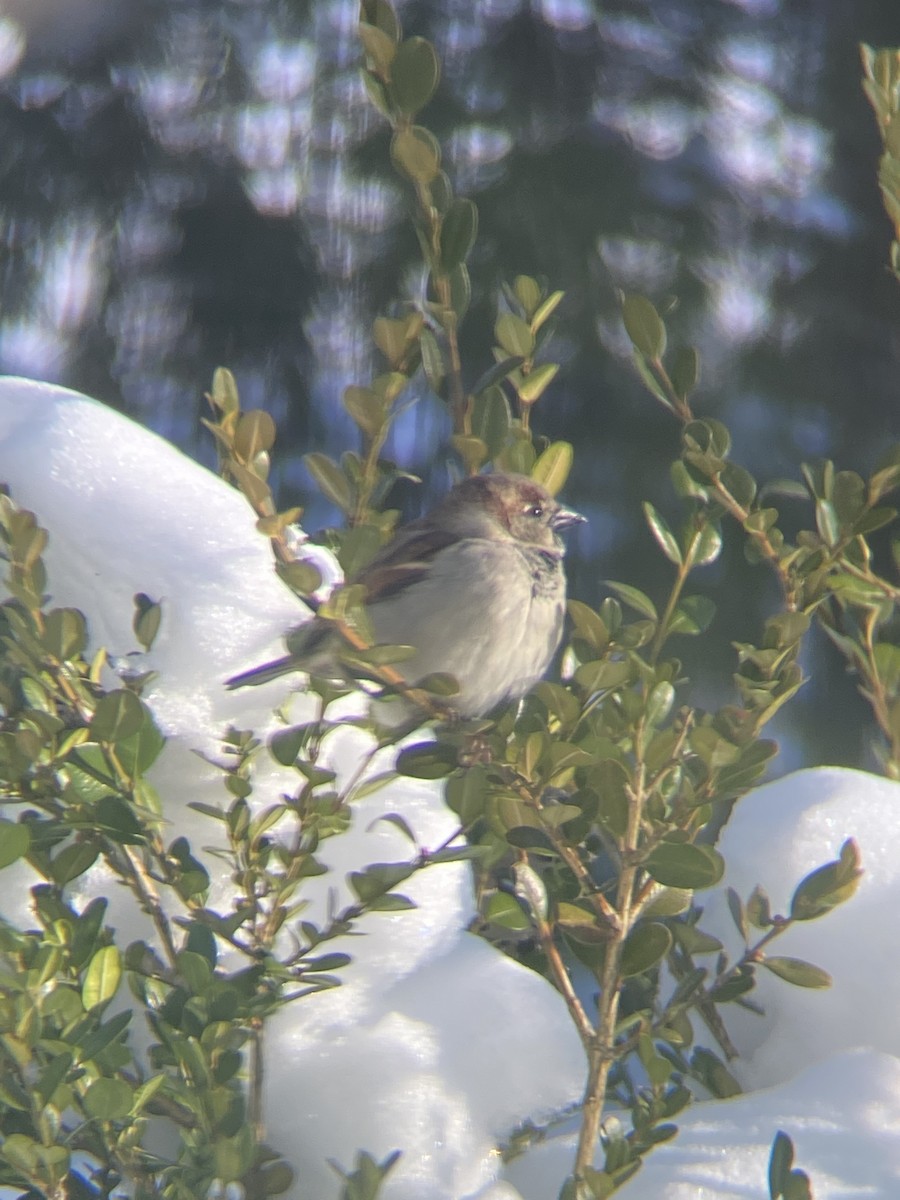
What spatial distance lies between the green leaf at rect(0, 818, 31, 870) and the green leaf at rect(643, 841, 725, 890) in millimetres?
399

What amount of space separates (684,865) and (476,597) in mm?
1228

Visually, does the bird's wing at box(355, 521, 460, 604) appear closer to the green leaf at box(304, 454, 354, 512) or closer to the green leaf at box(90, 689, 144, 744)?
the green leaf at box(304, 454, 354, 512)

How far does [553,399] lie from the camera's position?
283 cm

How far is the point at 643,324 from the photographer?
3.82 ft

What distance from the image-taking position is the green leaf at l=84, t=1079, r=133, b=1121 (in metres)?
0.83

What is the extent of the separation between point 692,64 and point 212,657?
2.31 meters

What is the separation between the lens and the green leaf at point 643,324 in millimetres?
1157

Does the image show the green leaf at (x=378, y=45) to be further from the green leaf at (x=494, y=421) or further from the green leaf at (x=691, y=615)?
the green leaf at (x=691, y=615)

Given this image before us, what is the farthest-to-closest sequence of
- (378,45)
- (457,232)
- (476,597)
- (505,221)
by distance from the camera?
1. (505,221)
2. (476,597)
3. (457,232)
4. (378,45)

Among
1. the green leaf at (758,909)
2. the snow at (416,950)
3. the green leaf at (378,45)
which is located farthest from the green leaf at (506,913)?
the green leaf at (378,45)

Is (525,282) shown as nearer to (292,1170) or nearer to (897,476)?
(897,476)

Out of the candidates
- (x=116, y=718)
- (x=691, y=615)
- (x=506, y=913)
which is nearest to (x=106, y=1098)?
(x=116, y=718)

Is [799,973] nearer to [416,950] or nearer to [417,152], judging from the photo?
[416,950]

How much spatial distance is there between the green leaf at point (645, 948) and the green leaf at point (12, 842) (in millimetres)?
415
